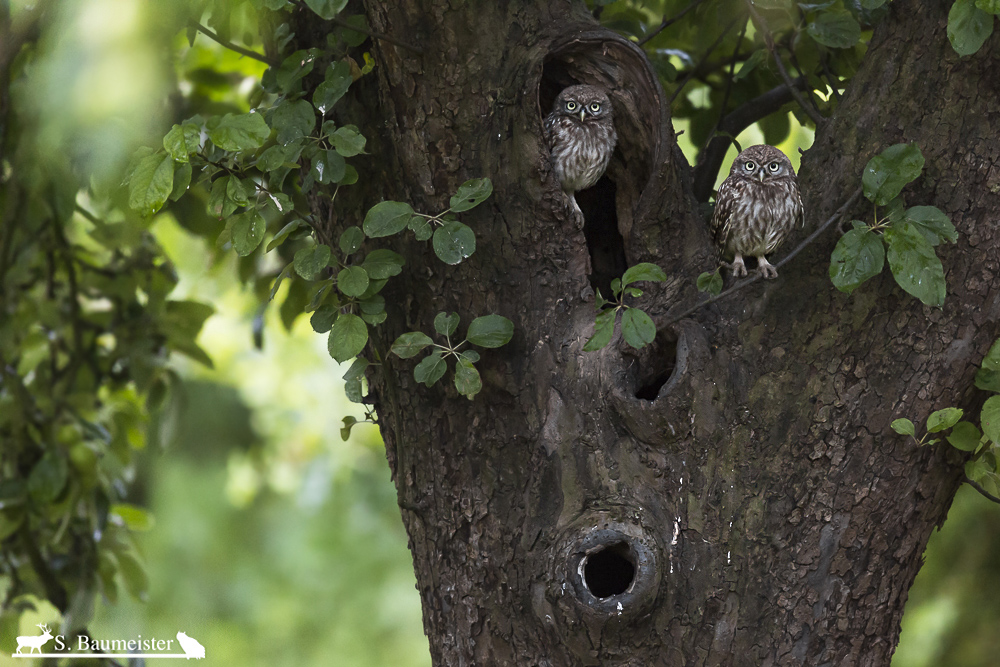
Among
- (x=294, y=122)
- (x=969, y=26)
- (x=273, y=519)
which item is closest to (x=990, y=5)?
(x=969, y=26)

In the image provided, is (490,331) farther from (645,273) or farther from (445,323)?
(645,273)

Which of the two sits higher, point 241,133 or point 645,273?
point 241,133

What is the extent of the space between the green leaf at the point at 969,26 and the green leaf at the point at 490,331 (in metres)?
1.03

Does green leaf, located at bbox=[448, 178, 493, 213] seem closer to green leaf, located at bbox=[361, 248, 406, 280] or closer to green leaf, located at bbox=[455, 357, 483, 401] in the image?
green leaf, located at bbox=[361, 248, 406, 280]

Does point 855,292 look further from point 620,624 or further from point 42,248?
point 42,248

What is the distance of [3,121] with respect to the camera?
2695mm

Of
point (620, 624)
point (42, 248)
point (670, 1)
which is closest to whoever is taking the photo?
point (620, 624)

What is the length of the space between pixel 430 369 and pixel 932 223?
1019 mm

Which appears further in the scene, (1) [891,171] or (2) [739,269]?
(2) [739,269]

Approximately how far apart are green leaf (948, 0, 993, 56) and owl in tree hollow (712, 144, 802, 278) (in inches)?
17.3

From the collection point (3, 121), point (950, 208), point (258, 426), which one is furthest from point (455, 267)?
point (258, 426)

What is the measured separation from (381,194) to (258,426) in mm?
5278

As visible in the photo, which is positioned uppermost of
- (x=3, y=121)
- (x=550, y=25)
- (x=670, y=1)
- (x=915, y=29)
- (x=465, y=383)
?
(x=3, y=121)

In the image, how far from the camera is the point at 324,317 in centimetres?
189
